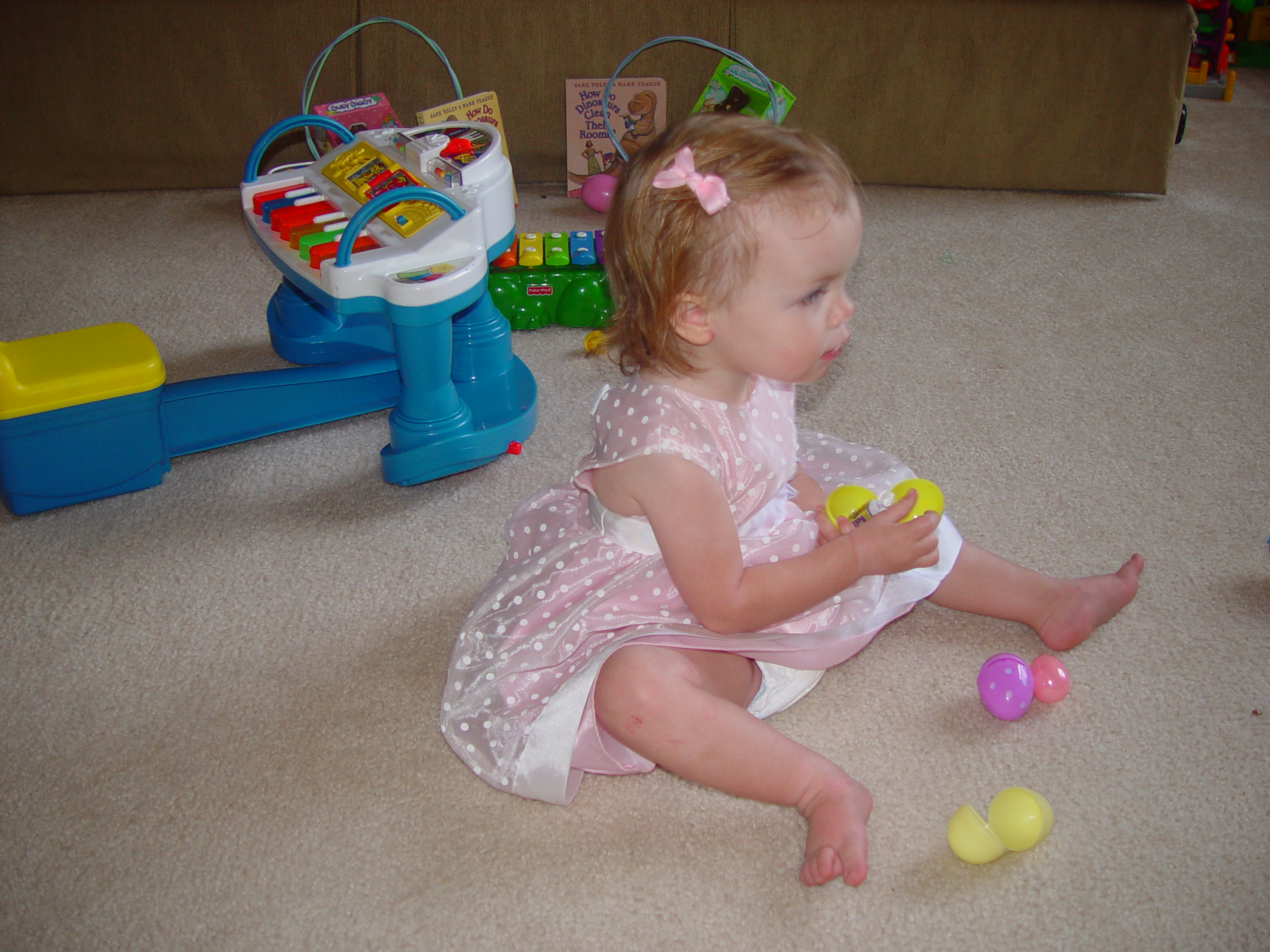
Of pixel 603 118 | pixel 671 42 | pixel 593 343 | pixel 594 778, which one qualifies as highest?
pixel 671 42

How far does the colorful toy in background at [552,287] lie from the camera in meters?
1.40

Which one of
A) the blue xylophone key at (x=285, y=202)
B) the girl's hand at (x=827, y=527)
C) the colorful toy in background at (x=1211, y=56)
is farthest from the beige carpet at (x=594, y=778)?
the colorful toy in background at (x=1211, y=56)

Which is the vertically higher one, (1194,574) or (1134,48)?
(1134,48)

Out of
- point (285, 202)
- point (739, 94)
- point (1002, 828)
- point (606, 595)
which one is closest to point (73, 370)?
point (285, 202)

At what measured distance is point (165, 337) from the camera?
55.4 inches

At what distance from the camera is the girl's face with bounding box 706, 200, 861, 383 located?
2.35ft

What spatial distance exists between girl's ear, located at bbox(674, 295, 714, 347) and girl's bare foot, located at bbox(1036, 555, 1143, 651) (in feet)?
1.38

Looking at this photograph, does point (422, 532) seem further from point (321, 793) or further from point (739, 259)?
point (739, 259)

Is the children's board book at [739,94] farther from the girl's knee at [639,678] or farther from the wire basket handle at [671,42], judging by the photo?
the girl's knee at [639,678]

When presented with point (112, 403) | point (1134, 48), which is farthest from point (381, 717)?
point (1134, 48)

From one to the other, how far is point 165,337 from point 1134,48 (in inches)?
62.1

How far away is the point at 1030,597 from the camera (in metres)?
0.95

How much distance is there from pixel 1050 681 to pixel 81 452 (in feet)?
3.08

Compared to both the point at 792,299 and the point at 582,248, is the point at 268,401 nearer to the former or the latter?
the point at 582,248
